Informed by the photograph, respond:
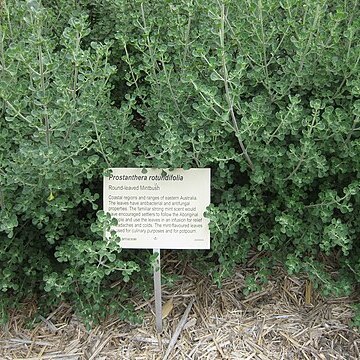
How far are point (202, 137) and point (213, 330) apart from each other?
32.3 inches

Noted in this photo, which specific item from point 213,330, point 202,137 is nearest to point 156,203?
point 202,137

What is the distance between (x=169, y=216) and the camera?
1865 mm

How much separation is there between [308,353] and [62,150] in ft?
4.03

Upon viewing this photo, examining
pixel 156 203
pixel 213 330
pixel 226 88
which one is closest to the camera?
pixel 226 88

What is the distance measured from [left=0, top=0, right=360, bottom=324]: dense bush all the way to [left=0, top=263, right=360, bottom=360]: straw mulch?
134 mm

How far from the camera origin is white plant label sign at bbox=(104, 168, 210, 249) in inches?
73.2

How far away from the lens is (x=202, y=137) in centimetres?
175

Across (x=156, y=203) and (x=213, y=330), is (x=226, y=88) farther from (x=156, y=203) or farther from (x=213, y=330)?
(x=213, y=330)

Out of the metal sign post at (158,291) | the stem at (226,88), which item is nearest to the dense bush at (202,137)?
the stem at (226,88)

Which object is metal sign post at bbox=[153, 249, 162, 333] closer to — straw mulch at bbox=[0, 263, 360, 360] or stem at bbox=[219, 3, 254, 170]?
straw mulch at bbox=[0, 263, 360, 360]

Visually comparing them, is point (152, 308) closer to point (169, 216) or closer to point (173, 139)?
point (169, 216)

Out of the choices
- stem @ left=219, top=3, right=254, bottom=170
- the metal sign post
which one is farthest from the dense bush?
the metal sign post

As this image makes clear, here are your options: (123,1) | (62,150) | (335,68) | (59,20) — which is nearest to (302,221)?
(335,68)

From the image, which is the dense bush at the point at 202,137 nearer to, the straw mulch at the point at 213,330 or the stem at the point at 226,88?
the stem at the point at 226,88
